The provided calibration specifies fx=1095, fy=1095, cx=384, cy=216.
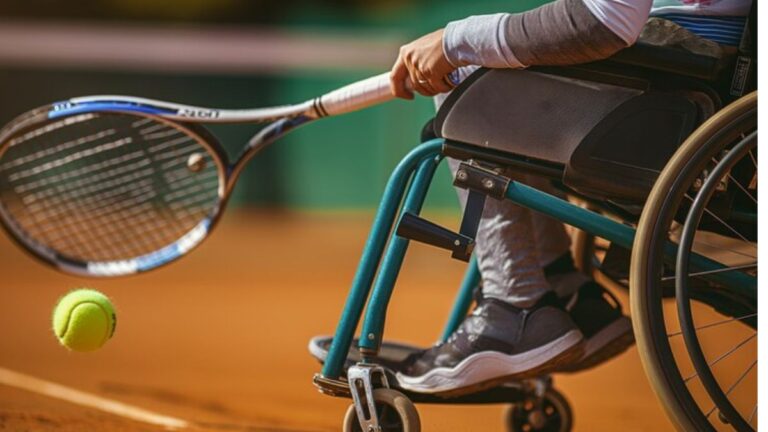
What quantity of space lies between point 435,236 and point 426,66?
322mm

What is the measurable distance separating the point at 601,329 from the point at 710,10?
705 mm

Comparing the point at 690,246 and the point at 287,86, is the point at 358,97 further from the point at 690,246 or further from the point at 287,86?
the point at 287,86

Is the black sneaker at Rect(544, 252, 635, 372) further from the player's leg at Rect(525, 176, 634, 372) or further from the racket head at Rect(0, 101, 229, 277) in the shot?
the racket head at Rect(0, 101, 229, 277)

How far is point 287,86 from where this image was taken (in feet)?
27.5

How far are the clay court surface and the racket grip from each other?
0.86 metres

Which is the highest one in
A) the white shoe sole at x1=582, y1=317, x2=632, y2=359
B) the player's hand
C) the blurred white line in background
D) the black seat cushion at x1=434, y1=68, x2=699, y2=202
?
the blurred white line in background

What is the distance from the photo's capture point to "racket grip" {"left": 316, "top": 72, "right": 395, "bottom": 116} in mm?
2322

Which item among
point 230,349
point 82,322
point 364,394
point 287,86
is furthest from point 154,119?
point 287,86

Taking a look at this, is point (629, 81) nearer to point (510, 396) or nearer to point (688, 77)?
point (688, 77)

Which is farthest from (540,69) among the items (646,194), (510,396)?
(510,396)

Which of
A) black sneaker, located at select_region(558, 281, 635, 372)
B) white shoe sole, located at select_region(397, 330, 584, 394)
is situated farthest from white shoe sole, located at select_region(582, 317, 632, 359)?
white shoe sole, located at select_region(397, 330, 584, 394)

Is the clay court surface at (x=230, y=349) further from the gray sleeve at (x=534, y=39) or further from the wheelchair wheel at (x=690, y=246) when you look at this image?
the gray sleeve at (x=534, y=39)

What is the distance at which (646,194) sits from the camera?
77.6 inches
